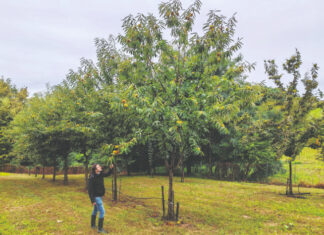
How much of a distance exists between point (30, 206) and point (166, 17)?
9679mm

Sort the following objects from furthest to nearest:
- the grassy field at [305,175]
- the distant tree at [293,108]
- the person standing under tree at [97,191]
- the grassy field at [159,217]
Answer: the grassy field at [305,175] < the distant tree at [293,108] < the grassy field at [159,217] < the person standing under tree at [97,191]

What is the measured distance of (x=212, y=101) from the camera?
679 cm

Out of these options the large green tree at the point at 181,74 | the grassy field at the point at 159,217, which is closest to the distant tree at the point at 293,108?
the grassy field at the point at 159,217

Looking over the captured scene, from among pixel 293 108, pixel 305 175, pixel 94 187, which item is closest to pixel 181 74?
pixel 94 187

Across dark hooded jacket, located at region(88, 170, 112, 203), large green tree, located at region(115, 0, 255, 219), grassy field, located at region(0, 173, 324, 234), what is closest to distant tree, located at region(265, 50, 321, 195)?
grassy field, located at region(0, 173, 324, 234)

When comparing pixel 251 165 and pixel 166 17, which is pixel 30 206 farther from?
pixel 251 165

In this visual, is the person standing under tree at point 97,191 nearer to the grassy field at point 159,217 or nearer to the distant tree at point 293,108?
the grassy field at point 159,217

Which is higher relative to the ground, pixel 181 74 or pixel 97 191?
pixel 181 74

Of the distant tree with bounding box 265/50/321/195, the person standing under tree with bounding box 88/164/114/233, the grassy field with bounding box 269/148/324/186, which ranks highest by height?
the distant tree with bounding box 265/50/321/195

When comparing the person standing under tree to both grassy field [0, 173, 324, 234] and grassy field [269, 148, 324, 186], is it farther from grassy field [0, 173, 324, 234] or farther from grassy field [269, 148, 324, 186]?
grassy field [269, 148, 324, 186]

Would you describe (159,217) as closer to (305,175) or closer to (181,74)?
(181,74)

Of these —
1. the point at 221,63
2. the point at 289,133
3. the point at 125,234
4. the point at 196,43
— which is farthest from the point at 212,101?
the point at 289,133

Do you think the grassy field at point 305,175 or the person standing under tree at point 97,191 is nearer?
the person standing under tree at point 97,191

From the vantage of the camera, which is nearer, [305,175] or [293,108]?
[293,108]
